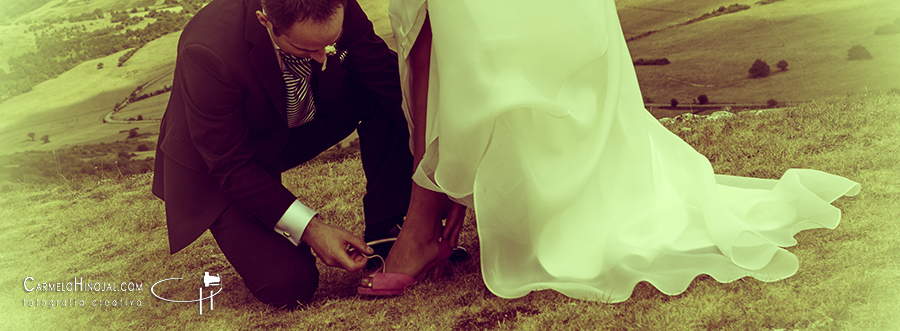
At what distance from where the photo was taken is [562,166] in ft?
6.23

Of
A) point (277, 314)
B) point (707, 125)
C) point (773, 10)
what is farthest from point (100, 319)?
point (773, 10)

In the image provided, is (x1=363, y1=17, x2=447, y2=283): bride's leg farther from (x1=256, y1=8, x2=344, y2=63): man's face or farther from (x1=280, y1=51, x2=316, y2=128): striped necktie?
(x1=280, y1=51, x2=316, y2=128): striped necktie

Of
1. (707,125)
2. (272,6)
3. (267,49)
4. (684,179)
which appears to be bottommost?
(707,125)

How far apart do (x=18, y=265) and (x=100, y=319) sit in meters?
1.25

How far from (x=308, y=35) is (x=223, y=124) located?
418mm

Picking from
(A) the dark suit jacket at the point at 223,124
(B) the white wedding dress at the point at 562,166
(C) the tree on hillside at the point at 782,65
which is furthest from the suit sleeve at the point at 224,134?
(C) the tree on hillside at the point at 782,65

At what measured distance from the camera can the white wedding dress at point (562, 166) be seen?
1.78 m

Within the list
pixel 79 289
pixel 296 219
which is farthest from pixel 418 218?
pixel 79 289

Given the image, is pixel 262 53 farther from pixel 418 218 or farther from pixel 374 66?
pixel 418 218

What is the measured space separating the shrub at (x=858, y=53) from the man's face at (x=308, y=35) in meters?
6.11

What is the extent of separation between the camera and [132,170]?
5387 millimetres

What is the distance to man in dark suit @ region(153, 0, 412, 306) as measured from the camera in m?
1.93

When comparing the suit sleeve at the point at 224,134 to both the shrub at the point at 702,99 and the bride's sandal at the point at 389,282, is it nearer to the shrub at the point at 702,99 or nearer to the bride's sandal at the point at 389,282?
the bride's sandal at the point at 389,282

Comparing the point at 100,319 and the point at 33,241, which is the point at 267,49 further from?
the point at 33,241
